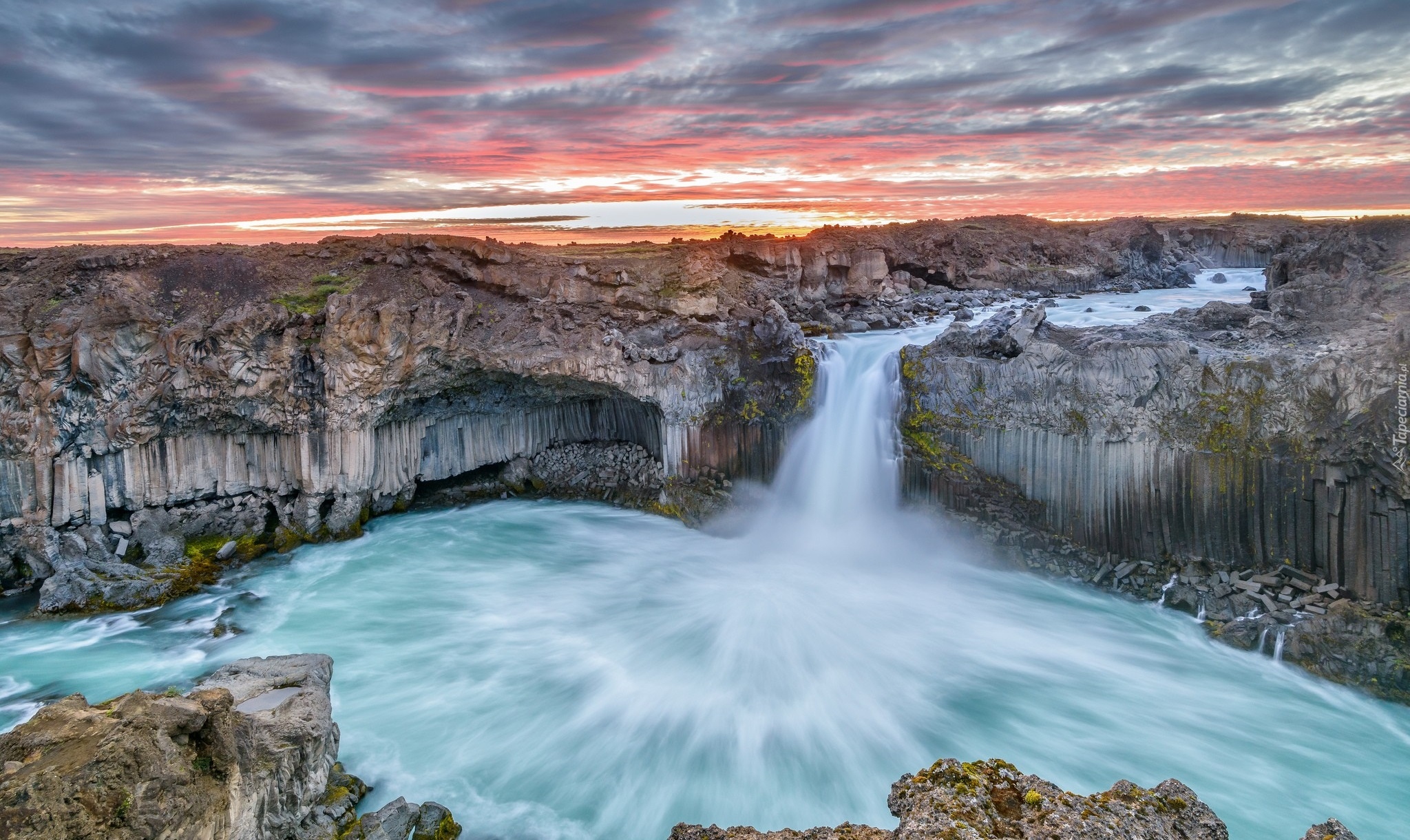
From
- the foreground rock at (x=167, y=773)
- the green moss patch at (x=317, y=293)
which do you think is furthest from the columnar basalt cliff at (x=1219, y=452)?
the green moss patch at (x=317, y=293)

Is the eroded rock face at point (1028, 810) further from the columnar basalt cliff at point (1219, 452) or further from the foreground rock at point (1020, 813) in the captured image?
the columnar basalt cliff at point (1219, 452)

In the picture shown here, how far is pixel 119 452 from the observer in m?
16.6

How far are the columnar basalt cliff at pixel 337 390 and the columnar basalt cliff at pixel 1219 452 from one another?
4.92 metres

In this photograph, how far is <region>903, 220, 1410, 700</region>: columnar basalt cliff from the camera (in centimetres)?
1263

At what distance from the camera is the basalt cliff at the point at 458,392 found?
15102 millimetres

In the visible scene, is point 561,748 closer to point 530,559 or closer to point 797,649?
point 797,649

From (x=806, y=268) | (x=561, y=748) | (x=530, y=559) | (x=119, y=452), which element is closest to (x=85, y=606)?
(x=119, y=452)

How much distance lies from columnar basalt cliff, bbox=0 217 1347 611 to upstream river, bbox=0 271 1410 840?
1594 mm

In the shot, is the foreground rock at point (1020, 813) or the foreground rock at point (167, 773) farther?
the foreground rock at point (1020, 813)

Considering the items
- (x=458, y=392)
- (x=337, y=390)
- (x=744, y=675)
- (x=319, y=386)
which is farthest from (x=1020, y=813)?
(x=458, y=392)

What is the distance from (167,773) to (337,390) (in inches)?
540

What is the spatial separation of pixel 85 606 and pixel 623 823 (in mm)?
12197

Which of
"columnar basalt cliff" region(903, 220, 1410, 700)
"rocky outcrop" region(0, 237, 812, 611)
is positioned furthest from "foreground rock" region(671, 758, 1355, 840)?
"rocky outcrop" region(0, 237, 812, 611)

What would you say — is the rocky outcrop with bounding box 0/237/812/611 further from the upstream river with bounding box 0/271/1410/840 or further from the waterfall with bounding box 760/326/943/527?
the upstream river with bounding box 0/271/1410/840
